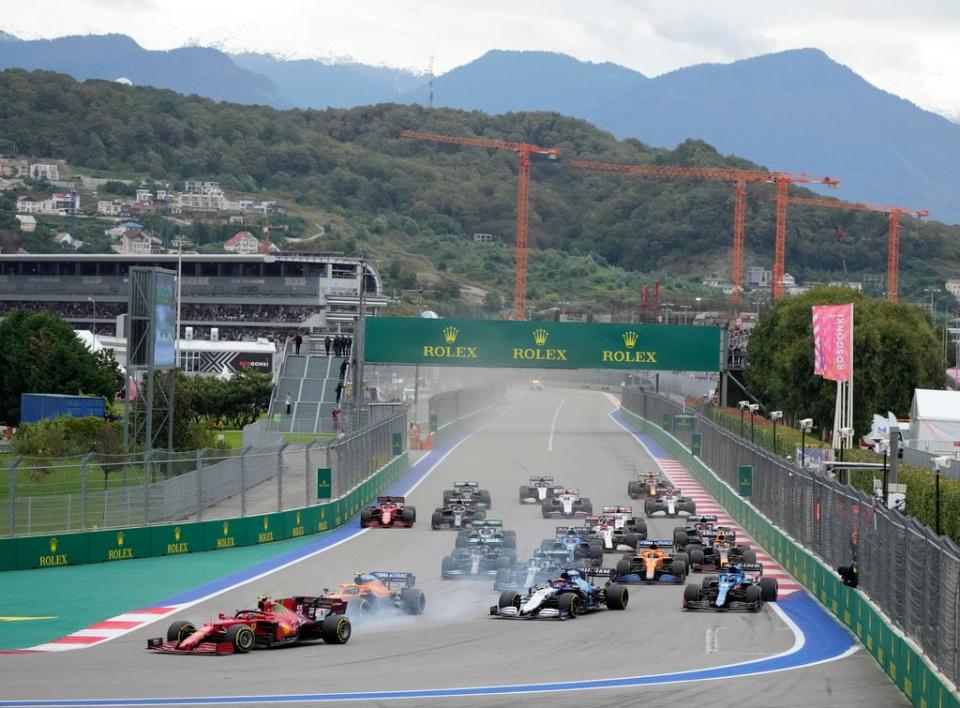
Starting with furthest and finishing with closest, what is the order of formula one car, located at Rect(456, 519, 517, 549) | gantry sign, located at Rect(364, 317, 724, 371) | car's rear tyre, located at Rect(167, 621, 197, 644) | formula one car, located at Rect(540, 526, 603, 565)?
gantry sign, located at Rect(364, 317, 724, 371), formula one car, located at Rect(456, 519, 517, 549), formula one car, located at Rect(540, 526, 603, 565), car's rear tyre, located at Rect(167, 621, 197, 644)

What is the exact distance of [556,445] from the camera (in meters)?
72.8

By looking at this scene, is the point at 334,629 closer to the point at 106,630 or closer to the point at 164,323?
the point at 106,630

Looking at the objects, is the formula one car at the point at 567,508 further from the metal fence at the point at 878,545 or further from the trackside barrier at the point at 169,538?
the trackside barrier at the point at 169,538

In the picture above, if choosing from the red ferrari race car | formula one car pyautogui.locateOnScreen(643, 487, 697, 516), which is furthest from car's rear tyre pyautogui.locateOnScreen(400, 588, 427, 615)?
formula one car pyautogui.locateOnScreen(643, 487, 697, 516)

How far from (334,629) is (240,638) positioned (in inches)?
56.4

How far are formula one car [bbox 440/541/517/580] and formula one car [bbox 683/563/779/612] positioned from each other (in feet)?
13.2

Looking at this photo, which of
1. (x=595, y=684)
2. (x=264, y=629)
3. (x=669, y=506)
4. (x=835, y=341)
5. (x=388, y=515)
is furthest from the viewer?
(x=835, y=341)

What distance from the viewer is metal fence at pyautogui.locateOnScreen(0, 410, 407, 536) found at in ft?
100

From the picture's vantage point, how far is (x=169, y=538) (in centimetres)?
3388

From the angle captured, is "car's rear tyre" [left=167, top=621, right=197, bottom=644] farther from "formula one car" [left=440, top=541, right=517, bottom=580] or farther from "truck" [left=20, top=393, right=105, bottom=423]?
"truck" [left=20, top=393, right=105, bottom=423]

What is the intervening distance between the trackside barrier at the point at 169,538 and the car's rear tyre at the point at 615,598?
11.7 metres

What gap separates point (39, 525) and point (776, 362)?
54.3 metres

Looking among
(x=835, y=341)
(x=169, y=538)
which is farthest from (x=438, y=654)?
(x=835, y=341)

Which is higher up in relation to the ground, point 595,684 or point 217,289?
point 217,289
